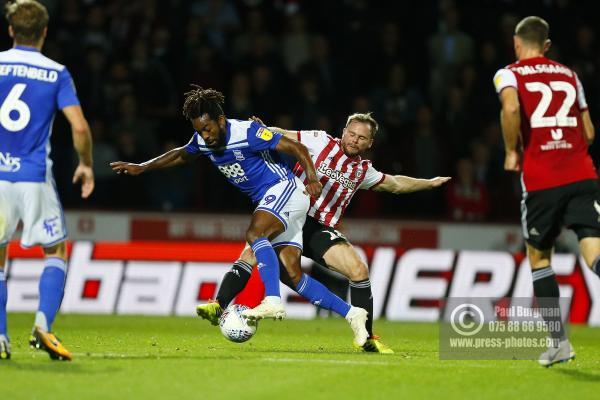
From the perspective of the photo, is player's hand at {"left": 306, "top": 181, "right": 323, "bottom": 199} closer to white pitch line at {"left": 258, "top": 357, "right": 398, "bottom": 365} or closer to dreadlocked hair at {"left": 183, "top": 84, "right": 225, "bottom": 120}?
dreadlocked hair at {"left": 183, "top": 84, "right": 225, "bottom": 120}

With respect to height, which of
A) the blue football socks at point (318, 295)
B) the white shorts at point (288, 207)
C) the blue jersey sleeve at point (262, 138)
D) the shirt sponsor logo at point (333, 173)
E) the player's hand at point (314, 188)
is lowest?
the blue football socks at point (318, 295)

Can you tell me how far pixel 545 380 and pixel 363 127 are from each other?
127 inches

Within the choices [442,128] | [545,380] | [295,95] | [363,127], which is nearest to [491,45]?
[442,128]

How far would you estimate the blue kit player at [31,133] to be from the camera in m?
7.82

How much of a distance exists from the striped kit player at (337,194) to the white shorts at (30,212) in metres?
2.48

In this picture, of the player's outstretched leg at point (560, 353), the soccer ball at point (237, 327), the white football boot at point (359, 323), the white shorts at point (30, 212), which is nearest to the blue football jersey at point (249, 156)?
the soccer ball at point (237, 327)

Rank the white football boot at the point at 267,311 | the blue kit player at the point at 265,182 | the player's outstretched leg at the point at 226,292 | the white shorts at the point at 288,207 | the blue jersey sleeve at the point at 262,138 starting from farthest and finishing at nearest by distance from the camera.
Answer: the player's outstretched leg at the point at 226,292, the white shorts at the point at 288,207, the blue jersey sleeve at the point at 262,138, the blue kit player at the point at 265,182, the white football boot at the point at 267,311

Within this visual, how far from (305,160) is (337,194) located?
1184 mm

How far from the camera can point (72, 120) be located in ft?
25.6

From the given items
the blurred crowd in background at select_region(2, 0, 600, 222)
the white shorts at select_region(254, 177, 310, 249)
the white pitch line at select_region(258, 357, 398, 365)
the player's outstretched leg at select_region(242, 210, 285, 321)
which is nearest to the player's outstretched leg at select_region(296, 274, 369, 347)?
the white shorts at select_region(254, 177, 310, 249)

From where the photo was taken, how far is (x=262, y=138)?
31.9 ft

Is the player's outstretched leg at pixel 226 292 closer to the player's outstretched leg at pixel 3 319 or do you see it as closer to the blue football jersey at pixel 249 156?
the blue football jersey at pixel 249 156

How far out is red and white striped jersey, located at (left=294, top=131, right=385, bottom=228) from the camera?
1054 cm

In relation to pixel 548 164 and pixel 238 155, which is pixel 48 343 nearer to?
pixel 238 155
